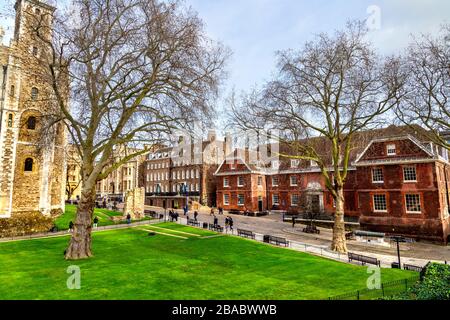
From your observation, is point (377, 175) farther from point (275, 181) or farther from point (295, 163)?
point (275, 181)

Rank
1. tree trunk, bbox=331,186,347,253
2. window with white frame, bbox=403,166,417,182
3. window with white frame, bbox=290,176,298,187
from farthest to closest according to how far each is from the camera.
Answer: window with white frame, bbox=290,176,298,187
window with white frame, bbox=403,166,417,182
tree trunk, bbox=331,186,347,253

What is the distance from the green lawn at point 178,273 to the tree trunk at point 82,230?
691mm

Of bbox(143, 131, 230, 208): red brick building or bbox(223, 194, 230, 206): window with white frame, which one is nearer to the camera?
bbox(223, 194, 230, 206): window with white frame

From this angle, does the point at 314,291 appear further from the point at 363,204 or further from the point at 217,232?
the point at 363,204

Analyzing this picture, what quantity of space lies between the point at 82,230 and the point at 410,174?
3164cm

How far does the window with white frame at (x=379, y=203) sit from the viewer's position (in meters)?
31.2

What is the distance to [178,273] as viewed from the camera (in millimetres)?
13273

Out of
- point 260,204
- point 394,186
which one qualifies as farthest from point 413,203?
point 260,204

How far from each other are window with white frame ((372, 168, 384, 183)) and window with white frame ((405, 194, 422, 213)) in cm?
306

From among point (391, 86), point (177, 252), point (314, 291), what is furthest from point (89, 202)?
point (391, 86)

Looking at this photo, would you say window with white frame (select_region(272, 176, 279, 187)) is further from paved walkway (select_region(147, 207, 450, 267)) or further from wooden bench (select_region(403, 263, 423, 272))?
wooden bench (select_region(403, 263, 423, 272))

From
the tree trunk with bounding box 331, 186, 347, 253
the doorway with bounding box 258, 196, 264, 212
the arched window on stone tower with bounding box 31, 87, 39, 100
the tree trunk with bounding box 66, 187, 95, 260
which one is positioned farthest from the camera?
the doorway with bounding box 258, 196, 264, 212

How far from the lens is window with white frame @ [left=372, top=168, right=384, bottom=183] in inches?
1253

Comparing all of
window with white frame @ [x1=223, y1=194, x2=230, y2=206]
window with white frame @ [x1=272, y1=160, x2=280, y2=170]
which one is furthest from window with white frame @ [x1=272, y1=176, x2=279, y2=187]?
window with white frame @ [x1=223, y1=194, x2=230, y2=206]
